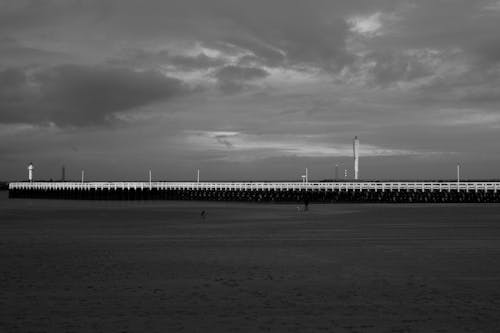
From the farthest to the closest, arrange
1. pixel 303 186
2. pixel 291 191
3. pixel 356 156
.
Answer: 1. pixel 356 156
2. pixel 303 186
3. pixel 291 191

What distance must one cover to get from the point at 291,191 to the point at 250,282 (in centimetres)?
5173

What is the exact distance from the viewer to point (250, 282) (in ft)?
41.3

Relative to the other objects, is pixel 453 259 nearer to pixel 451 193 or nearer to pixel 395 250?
pixel 395 250

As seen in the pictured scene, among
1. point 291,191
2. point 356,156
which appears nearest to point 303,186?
point 291,191

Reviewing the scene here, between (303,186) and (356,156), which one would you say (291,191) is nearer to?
(303,186)

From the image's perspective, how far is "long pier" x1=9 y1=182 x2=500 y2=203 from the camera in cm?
5994

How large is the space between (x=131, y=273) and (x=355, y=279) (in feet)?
16.4

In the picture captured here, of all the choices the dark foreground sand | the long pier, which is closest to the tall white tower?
the long pier

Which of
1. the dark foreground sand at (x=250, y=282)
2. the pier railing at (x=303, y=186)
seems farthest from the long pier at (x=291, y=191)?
the dark foreground sand at (x=250, y=282)

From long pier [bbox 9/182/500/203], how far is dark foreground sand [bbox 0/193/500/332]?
3392 cm

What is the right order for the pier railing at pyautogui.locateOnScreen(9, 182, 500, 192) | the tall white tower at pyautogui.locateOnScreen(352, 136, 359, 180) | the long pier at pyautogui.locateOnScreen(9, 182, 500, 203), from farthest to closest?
the tall white tower at pyautogui.locateOnScreen(352, 136, 359, 180) → the pier railing at pyautogui.locateOnScreen(9, 182, 500, 192) → the long pier at pyautogui.locateOnScreen(9, 182, 500, 203)

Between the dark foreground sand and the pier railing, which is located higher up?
the pier railing

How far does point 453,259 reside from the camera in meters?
15.9

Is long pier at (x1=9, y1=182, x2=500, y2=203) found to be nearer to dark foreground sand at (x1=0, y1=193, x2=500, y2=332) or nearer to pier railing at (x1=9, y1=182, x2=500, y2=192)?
pier railing at (x1=9, y1=182, x2=500, y2=192)
